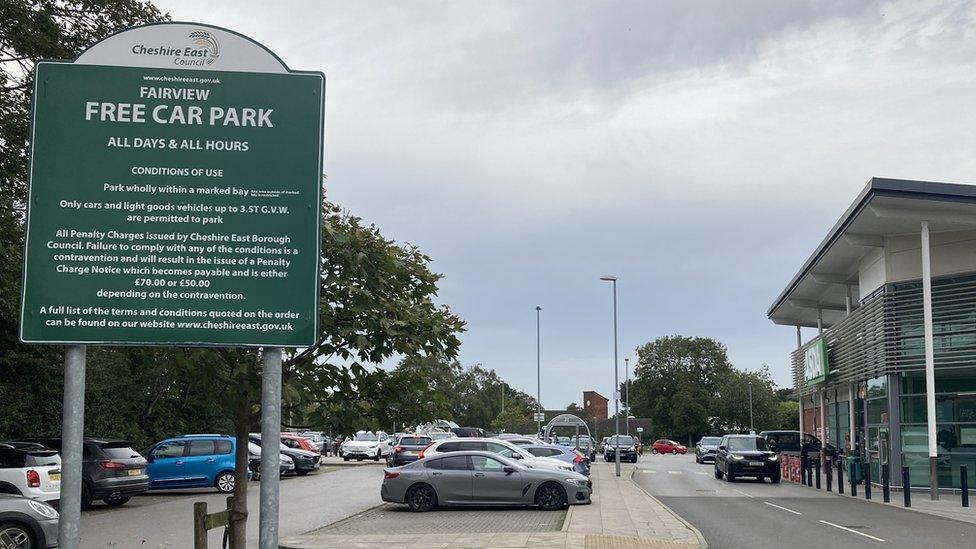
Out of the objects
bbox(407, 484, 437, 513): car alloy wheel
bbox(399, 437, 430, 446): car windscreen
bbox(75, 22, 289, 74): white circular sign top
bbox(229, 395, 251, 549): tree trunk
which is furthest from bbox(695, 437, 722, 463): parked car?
bbox(75, 22, 289, 74): white circular sign top

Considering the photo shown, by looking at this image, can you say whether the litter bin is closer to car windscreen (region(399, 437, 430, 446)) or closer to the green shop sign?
the green shop sign

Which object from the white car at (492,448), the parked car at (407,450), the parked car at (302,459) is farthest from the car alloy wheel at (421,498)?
the parked car at (302,459)

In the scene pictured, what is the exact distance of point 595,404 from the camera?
5084 inches

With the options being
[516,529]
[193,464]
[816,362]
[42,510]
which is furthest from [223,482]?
[816,362]

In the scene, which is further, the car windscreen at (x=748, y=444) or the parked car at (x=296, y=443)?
the parked car at (x=296, y=443)

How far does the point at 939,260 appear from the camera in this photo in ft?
96.8

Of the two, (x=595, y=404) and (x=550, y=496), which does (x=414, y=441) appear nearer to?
(x=550, y=496)

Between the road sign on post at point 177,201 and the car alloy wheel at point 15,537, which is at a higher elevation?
the road sign on post at point 177,201

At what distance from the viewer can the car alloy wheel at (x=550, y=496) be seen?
2202 cm

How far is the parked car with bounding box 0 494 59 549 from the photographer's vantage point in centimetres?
1364

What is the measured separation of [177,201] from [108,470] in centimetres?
1897

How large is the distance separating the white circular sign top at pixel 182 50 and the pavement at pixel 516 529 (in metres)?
10.4

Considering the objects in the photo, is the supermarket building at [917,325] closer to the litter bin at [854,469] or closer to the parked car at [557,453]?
the litter bin at [854,469]

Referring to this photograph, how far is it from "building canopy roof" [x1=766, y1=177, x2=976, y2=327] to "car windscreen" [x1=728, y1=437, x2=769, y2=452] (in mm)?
7110
